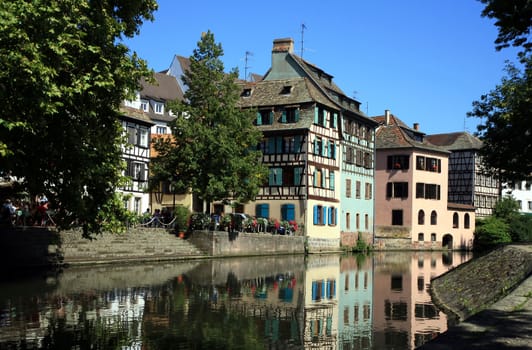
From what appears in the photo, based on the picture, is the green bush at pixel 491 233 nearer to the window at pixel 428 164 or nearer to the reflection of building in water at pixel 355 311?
the window at pixel 428 164

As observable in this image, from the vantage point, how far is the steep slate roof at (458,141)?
87688 mm

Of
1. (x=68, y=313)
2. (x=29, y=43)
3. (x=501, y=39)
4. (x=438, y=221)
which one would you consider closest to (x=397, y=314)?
(x=68, y=313)

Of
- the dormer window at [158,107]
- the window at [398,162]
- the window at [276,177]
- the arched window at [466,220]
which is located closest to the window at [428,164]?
the window at [398,162]

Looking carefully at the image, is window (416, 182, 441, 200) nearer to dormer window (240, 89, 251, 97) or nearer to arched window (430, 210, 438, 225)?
arched window (430, 210, 438, 225)

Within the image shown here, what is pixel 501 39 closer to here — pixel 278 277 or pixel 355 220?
pixel 278 277

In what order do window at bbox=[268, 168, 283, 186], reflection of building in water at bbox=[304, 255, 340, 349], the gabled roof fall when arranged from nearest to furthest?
reflection of building in water at bbox=[304, 255, 340, 349], window at bbox=[268, 168, 283, 186], the gabled roof

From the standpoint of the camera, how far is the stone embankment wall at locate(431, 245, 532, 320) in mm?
19062

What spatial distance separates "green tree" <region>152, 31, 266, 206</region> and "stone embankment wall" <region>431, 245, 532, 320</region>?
19.2 m

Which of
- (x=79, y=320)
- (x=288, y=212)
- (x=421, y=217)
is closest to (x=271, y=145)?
(x=288, y=212)

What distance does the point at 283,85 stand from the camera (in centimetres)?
6031

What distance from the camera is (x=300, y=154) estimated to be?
186 ft

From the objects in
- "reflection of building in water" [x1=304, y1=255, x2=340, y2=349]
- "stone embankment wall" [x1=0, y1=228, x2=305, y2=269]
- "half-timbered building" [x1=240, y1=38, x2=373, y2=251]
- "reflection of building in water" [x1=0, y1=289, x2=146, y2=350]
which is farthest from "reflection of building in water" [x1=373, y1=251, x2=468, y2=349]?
"half-timbered building" [x1=240, y1=38, x2=373, y2=251]

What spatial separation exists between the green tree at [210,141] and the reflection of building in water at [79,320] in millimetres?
21606

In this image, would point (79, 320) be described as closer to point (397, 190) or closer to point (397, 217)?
point (397, 217)
